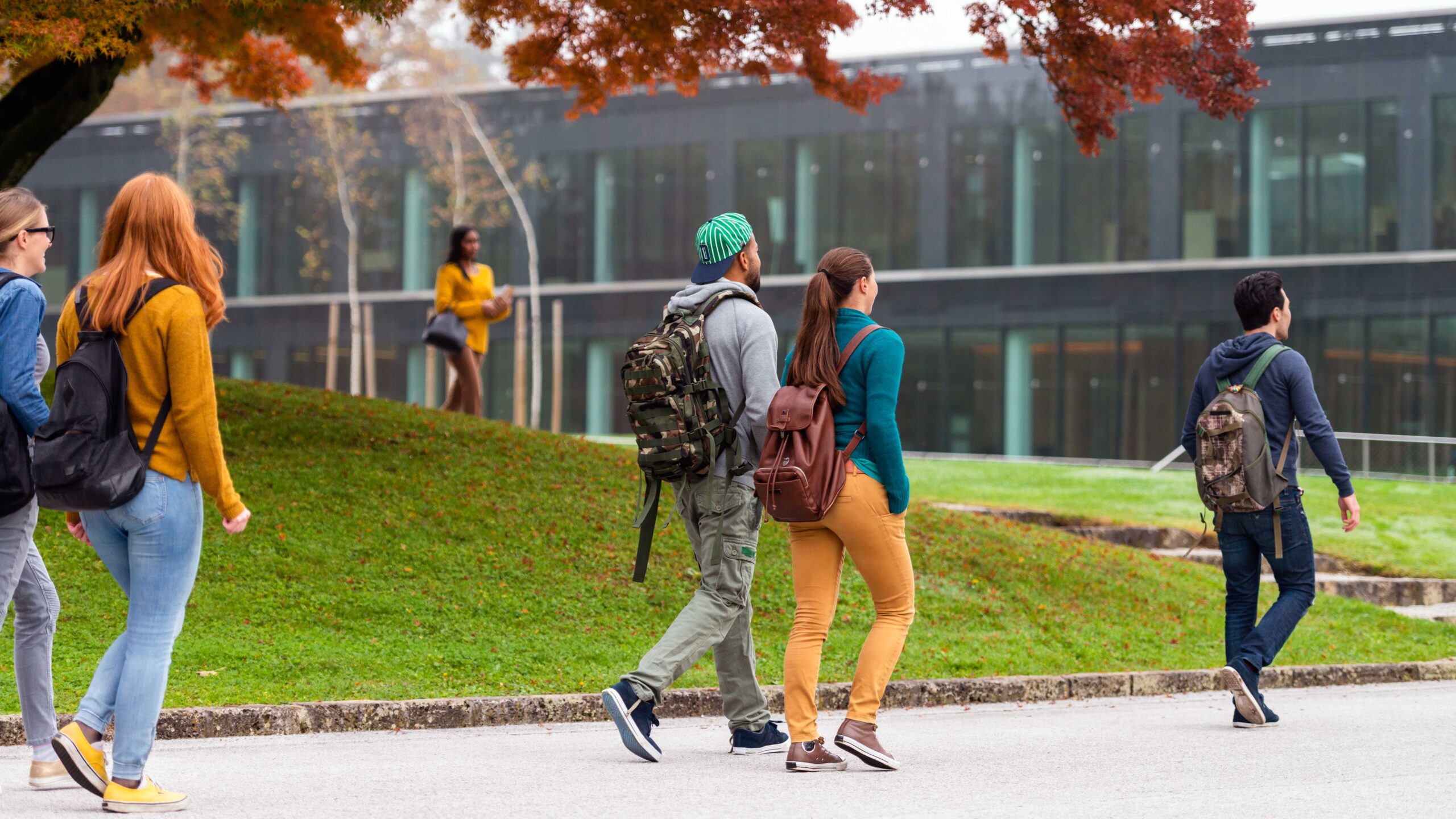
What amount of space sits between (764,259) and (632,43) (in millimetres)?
21471

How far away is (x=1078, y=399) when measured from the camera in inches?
A: 1257

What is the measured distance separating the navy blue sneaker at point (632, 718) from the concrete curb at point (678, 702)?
1480mm

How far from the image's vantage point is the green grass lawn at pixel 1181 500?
1529 cm

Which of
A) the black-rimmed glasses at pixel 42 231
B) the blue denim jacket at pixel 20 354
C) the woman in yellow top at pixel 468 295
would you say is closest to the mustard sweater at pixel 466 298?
the woman in yellow top at pixel 468 295

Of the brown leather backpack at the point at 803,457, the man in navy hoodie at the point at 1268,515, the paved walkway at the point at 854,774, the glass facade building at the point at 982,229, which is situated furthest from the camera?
the glass facade building at the point at 982,229

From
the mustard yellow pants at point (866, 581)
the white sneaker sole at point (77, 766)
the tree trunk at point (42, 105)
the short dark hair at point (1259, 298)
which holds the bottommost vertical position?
the white sneaker sole at point (77, 766)

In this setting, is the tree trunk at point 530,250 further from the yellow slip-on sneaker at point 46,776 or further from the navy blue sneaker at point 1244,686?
the yellow slip-on sneaker at point 46,776

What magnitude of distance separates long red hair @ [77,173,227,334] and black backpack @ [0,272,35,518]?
0.46 metres

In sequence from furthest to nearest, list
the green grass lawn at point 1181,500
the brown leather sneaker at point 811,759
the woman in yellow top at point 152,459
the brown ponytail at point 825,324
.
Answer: the green grass lawn at point 1181,500 → the brown leather sneaker at point 811,759 → the brown ponytail at point 825,324 → the woman in yellow top at point 152,459

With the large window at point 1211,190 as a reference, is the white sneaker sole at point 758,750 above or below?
below

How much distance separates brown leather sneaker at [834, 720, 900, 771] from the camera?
593 cm

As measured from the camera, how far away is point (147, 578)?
4852 mm

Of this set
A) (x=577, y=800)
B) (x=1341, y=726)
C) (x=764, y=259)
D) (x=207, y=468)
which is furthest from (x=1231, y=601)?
(x=764, y=259)

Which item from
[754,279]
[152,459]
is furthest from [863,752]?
[152,459]
